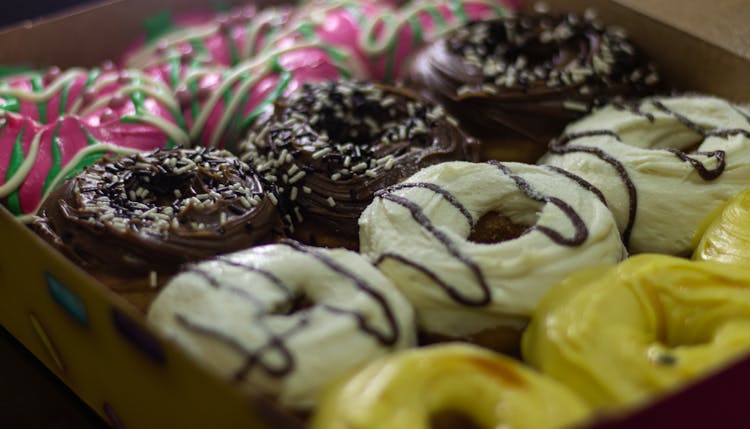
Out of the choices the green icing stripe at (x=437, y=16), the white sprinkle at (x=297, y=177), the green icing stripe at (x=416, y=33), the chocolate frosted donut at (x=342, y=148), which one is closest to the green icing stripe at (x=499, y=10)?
the green icing stripe at (x=437, y=16)

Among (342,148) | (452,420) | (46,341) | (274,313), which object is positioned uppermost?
(342,148)

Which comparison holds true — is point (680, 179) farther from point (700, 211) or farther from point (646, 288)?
point (646, 288)

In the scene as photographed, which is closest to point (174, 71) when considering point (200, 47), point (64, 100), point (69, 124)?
point (200, 47)

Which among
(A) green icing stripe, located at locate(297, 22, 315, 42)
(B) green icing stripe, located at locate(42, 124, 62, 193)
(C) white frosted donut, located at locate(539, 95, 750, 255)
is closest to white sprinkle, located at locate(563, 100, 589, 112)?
(C) white frosted donut, located at locate(539, 95, 750, 255)

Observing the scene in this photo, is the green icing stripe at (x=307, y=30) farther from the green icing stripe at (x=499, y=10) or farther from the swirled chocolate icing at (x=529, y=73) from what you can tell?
the green icing stripe at (x=499, y=10)

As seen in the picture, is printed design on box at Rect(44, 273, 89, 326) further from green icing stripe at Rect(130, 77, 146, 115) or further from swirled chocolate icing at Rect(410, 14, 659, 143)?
swirled chocolate icing at Rect(410, 14, 659, 143)

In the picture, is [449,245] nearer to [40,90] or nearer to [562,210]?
[562,210]

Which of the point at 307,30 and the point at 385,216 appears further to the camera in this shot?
the point at 307,30

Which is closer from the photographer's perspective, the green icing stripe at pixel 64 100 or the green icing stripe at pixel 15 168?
the green icing stripe at pixel 15 168
